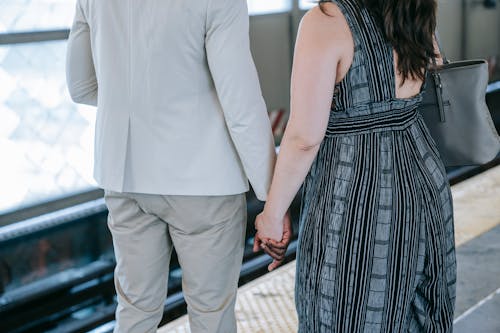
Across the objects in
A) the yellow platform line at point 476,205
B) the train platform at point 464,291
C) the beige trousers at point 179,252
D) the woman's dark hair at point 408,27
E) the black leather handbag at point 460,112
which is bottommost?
the yellow platform line at point 476,205

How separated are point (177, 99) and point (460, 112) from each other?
72 cm

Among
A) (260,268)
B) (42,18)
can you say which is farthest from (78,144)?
(260,268)

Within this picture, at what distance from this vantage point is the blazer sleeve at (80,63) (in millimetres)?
1745

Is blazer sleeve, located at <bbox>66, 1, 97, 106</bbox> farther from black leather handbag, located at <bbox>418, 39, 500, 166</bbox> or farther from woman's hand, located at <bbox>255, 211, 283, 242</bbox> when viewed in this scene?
black leather handbag, located at <bbox>418, 39, 500, 166</bbox>

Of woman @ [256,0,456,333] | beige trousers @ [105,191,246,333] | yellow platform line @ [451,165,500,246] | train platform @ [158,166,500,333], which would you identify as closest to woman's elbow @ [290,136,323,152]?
woman @ [256,0,456,333]

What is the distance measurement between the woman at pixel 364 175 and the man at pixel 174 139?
0.48 ft

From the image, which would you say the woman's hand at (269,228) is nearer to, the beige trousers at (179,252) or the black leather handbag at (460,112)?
the beige trousers at (179,252)

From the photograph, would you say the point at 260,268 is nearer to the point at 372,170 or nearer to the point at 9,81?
the point at 9,81

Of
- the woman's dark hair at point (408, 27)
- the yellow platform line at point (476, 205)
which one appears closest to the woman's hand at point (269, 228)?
the woman's dark hair at point (408, 27)

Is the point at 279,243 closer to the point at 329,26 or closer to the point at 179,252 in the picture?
the point at 179,252

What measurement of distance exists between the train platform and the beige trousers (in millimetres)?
734

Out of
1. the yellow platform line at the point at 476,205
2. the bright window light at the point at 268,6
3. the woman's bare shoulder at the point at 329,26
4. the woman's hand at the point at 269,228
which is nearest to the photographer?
the woman's bare shoulder at the point at 329,26

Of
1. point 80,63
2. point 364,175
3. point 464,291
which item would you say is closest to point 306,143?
point 364,175

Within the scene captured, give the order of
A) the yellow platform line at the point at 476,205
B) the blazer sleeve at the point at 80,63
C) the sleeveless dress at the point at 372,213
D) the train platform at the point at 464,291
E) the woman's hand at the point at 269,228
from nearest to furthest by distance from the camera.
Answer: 1. the sleeveless dress at the point at 372,213
2. the woman's hand at the point at 269,228
3. the blazer sleeve at the point at 80,63
4. the train platform at the point at 464,291
5. the yellow platform line at the point at 476,205
